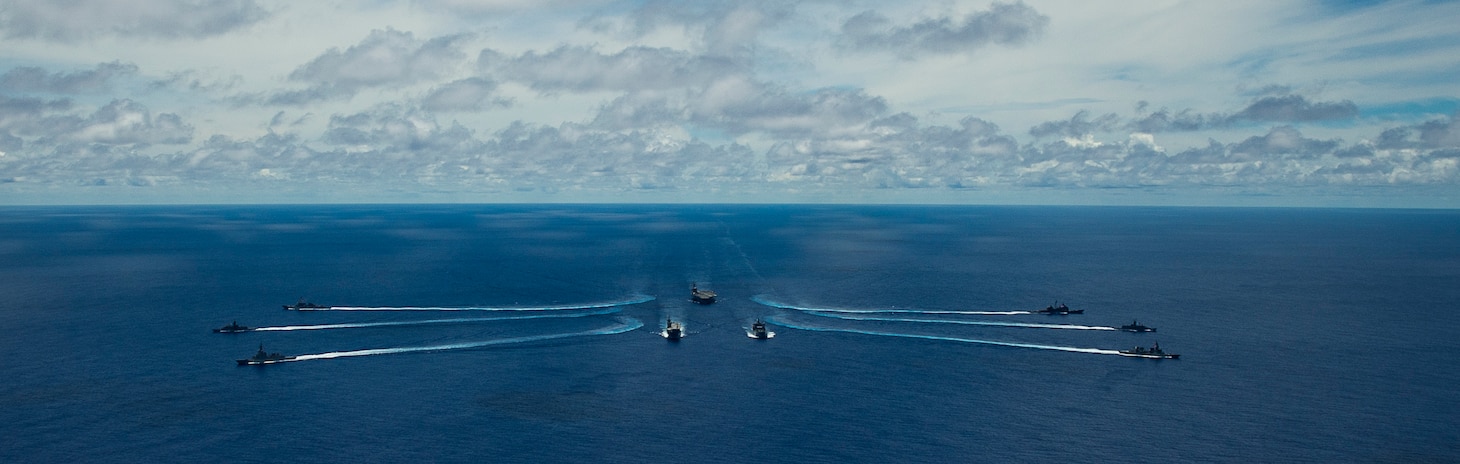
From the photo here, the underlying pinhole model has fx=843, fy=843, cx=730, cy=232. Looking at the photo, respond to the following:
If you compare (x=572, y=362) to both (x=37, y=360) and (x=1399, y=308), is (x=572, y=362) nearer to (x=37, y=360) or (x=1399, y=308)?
(x=37, y=360)

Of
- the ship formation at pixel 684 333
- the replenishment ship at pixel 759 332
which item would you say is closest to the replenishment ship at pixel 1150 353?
the ship formation at pixel 684 333

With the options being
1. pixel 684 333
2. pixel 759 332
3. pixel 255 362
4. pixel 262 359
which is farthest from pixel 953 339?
pixel 255 362

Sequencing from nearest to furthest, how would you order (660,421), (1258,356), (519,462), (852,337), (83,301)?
1. (519,462)
2. (660,421)
3. (1258,356)
4. (852,337)
5. (83,301)

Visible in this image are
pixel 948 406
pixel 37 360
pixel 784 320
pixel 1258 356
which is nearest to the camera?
pixel 948 406

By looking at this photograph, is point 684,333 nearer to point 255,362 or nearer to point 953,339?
point 953,339

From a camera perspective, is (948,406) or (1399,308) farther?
(1399,308)

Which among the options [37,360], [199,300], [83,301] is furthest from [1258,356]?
[83,301]

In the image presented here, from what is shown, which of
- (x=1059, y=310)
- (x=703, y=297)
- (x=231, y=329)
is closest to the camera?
(x=231, y=329)

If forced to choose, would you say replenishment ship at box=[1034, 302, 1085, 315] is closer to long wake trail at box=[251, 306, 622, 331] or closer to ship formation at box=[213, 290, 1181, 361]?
ship formation at box=[213, 290, 1181, 361]

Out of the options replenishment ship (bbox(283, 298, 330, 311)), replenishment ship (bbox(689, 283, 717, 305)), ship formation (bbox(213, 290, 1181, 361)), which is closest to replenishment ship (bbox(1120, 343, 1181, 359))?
ship formation (bbox(213, 290, 1181, 361))
